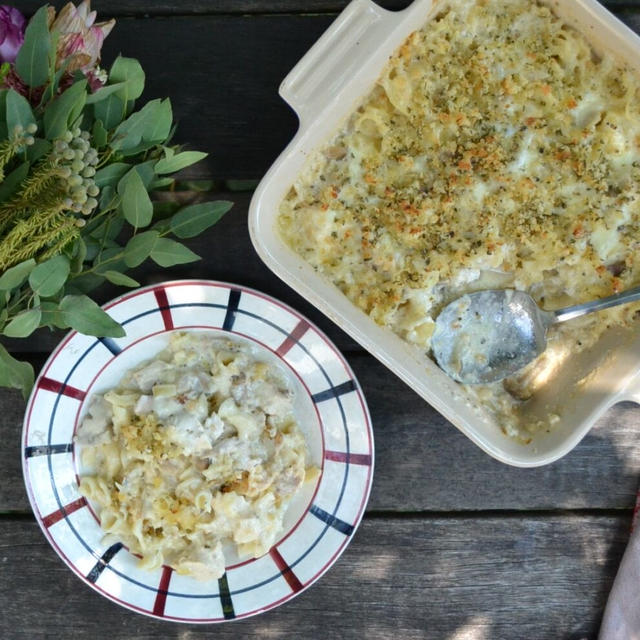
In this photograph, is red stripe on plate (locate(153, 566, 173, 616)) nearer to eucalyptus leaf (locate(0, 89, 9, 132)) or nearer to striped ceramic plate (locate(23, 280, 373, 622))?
striped ceramic plate (locate(23, 280, 373, 622))

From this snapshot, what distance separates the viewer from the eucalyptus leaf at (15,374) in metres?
1.07

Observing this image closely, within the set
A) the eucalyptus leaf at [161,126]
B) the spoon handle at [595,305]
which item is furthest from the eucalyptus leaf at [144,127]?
the spoon handle at [595,305]

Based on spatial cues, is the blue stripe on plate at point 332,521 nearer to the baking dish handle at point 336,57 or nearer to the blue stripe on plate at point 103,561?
the blue stripe on plate at point 103,561

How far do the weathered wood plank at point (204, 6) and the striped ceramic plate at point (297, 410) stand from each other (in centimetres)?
49

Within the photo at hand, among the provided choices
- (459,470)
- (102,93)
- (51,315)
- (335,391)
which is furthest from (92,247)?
(459,470)

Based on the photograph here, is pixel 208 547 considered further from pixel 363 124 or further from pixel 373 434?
pixel 363 124

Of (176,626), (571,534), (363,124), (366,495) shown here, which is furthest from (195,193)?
(571,534)

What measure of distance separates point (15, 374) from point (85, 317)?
6.3 inches

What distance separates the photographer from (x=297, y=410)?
4.28ft

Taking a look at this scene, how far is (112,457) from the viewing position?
1296mm

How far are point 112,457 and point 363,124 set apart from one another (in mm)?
734

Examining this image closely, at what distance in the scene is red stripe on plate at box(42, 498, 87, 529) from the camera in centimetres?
128

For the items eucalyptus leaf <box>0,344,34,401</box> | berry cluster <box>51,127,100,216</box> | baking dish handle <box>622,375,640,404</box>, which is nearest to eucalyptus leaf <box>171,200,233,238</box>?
berry cluster <box>51,127,100,216</box>

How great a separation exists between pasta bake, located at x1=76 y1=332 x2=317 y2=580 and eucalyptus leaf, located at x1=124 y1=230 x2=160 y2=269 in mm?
243
